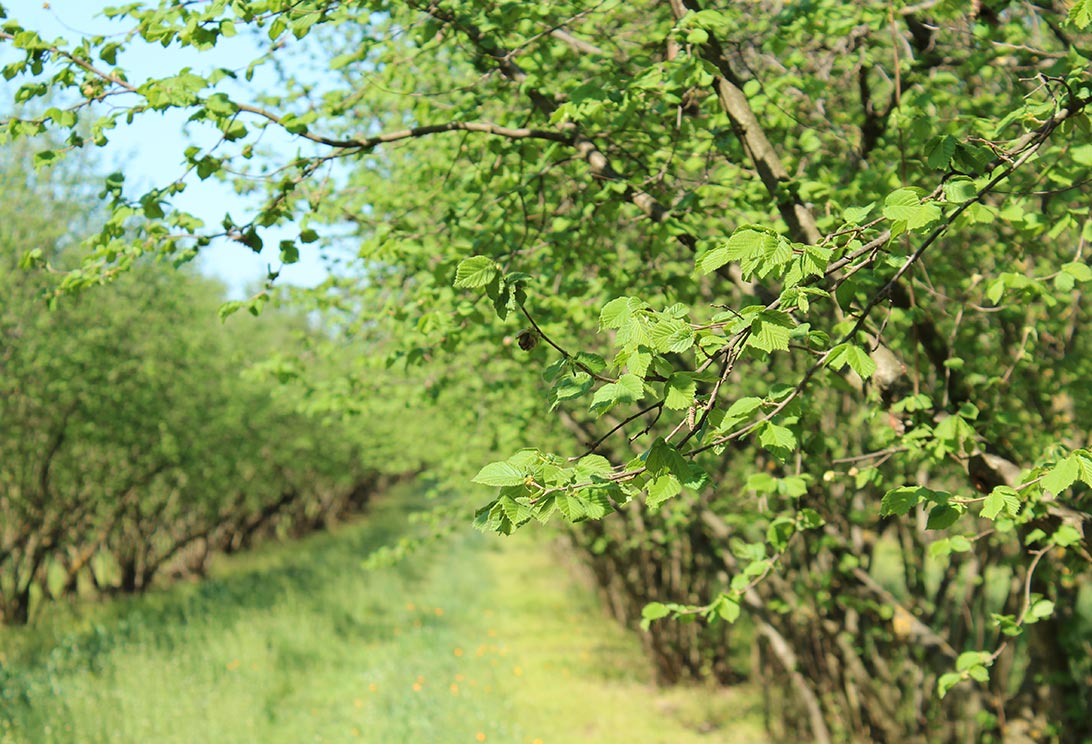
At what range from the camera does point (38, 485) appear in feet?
44.3

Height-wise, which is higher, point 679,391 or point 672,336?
point 672,336

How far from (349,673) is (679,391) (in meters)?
10.6

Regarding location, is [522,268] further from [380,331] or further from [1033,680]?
[1033,680]

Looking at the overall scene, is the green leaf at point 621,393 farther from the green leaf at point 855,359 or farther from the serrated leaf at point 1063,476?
the serrated leaf at point 1063,476

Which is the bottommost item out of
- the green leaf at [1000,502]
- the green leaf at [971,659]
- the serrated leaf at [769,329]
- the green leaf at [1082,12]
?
the green leaf at [971,659]

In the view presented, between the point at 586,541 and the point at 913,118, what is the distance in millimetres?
7780

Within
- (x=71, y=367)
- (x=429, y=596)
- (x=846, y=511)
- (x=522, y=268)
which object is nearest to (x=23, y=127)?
(x=522, y=268)

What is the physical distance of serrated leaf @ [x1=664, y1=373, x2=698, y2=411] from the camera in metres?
2.12

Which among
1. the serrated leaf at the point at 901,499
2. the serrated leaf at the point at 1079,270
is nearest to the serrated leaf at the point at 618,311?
the serrated leaf at the point at 901,499

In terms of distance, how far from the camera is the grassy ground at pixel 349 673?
8.77m

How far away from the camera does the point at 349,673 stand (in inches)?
448

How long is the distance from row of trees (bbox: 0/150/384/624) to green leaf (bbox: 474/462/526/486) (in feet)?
26.3

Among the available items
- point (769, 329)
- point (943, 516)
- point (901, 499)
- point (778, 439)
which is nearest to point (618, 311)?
point (769, 329)

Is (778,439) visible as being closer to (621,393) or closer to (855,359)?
(855,359)
